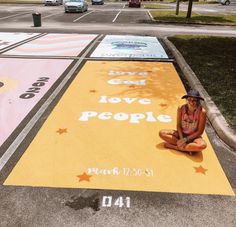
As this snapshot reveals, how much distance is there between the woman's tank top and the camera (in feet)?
20.2

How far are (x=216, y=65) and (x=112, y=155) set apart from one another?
25.0 feet

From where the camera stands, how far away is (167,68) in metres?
12.8

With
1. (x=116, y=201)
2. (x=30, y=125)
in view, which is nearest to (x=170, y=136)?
(x=116, y=201)

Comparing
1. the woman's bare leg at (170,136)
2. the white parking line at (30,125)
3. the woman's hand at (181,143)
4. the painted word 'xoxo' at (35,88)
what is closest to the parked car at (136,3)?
the white parking line at (30,125)

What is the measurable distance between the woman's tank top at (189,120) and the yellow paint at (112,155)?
45 centimetres

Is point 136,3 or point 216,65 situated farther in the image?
point 136,3

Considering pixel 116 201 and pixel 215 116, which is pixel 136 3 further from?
pixel 116 201

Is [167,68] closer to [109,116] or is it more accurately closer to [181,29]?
[109,116]

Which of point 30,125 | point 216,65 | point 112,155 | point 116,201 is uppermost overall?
point 116,201

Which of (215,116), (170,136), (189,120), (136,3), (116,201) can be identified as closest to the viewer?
(116,201)

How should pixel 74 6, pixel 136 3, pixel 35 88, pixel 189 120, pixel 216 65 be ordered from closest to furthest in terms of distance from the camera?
pixel 189 120 → pixel 35 88 → pixel 216 65 → pixel 74 6 → pixel 136 3

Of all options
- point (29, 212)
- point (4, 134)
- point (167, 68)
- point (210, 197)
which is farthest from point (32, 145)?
point (167, 68)

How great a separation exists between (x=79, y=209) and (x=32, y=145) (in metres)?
2.25

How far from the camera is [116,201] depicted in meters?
4.93
